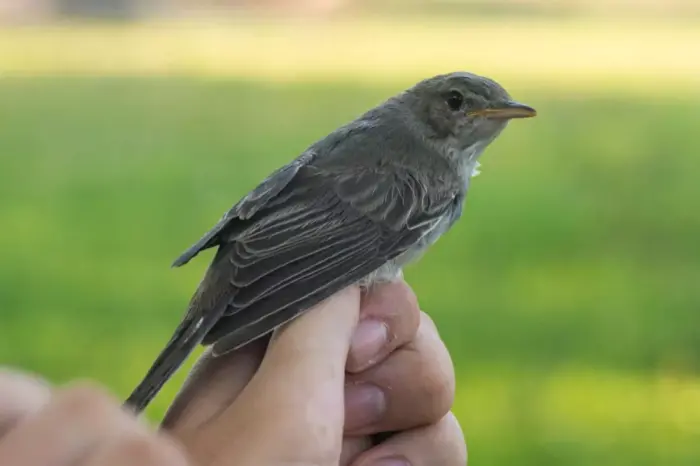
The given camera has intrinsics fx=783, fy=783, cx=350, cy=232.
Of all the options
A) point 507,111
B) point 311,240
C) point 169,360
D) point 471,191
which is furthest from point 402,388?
point 471,191

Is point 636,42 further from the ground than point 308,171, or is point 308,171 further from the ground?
point 636,42

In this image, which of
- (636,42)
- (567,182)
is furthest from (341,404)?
(636,42)

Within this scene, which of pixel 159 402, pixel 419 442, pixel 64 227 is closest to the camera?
pixel 419 442

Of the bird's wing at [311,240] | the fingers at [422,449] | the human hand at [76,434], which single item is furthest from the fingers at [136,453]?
the fingers at [422,449]

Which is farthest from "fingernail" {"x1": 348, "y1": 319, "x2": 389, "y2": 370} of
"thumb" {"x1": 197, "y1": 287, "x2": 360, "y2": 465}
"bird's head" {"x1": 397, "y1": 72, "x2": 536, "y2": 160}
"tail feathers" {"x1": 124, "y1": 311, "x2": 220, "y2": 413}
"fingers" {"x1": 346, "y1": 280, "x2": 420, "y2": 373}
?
"bird's head" {"x1": 397, "y1": 72, "x2": 536, "y2": 160}

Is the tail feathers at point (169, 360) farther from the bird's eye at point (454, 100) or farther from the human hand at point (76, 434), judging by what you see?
the bird's eye at point (454, 100)

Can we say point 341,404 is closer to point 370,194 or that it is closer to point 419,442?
point 419,442
